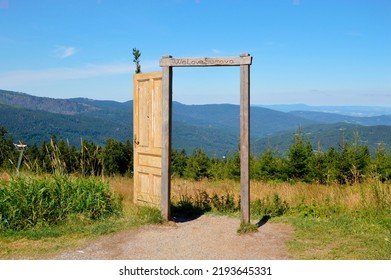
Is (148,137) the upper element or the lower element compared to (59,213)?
upper

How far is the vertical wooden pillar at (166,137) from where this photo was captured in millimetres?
7961

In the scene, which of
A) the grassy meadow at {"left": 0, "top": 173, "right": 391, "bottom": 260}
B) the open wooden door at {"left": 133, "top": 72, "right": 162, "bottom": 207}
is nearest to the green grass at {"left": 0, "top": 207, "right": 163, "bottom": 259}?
the grassy meadow at {"left": 0, "top": 173, "right": 391, "bottom": 260}

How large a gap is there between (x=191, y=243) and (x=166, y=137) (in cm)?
205

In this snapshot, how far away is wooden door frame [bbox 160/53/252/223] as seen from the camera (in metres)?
7.38

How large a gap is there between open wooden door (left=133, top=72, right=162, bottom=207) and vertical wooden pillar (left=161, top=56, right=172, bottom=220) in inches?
11.4

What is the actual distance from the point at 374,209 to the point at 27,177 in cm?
643

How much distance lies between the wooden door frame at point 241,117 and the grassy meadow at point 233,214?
0.68 metres

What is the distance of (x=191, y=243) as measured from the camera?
6.86m

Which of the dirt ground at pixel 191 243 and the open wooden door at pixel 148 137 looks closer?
the dirt ground at pixel 191 243

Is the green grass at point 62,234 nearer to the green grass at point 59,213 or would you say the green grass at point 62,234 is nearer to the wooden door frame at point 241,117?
the green grass at point 59,213

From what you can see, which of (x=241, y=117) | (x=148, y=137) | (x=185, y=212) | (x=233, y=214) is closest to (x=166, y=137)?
(x=148, y=137)

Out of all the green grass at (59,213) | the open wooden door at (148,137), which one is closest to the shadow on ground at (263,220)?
the green grass at (59,213)

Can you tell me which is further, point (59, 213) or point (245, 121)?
point (59, 213)

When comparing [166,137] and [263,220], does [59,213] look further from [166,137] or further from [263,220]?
[263,220]
